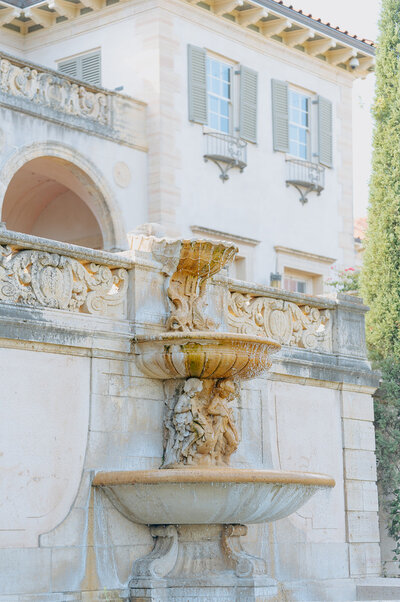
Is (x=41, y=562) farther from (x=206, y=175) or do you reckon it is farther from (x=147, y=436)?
(x=206, y=175)

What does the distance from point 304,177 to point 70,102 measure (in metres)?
6.22

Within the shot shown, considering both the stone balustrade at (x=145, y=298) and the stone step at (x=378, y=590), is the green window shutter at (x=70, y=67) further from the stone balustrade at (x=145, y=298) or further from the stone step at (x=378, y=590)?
the stone step at (x=378, y=590)

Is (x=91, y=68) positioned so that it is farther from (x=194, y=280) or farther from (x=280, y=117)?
(x=194, y=280)

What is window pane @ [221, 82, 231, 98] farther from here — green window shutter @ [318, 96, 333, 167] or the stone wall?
the stone wall

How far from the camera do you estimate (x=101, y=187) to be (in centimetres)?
2103

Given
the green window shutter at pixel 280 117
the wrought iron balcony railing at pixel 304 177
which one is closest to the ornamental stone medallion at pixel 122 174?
the green window shutter at pixel 280 117

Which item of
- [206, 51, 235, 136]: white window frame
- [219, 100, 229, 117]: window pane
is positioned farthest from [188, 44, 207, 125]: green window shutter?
[219, 100, 229, 117]: window pane

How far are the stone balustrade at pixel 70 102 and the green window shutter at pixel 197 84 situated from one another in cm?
103

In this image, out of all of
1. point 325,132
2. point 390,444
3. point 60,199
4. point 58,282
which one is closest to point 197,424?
point 58,282

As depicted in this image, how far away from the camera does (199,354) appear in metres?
11.3

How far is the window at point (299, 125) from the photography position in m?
24.9

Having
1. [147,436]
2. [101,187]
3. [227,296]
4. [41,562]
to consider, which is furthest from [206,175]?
[41,562]

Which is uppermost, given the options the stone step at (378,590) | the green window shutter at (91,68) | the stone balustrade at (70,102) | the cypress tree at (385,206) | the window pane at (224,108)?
the green window shutter at (91,68)

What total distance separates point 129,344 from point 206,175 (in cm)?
1141
